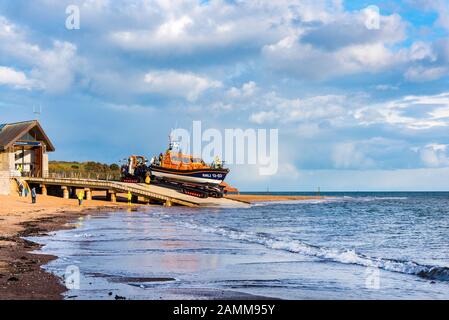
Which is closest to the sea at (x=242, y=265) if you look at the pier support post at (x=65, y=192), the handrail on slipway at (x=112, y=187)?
the handrail on slipway at (x=112, y=187)

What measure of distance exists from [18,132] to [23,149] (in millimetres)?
4227

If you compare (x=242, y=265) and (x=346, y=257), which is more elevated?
(x=242, y=265)

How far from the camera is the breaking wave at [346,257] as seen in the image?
13352 millimetres

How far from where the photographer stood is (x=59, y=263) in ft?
42.9

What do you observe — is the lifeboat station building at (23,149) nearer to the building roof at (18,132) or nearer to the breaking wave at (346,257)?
the building roof at (18,132)

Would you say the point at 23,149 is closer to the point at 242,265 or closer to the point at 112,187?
the point at 112,187

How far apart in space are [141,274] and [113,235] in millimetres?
10469

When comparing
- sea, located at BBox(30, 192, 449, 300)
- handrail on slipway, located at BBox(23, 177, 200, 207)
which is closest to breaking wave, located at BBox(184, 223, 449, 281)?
sea, located at BBox(30, 192, 449, 300)

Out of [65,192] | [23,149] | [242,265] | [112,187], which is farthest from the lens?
[23,149]

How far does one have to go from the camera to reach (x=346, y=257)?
16156 millimetres

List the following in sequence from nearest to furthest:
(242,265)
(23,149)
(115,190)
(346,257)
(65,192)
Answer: (242,265)
(346,257)
(115,190)
(65,192)
(23,149)

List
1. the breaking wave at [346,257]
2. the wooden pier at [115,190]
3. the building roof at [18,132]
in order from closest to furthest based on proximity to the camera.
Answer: the breaking wave at [346,257] < the wooden pier at [115,190] < the building roof at [18,132]

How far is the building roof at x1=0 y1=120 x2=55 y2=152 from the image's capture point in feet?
175

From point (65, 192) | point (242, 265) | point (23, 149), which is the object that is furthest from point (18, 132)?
point (242, 265)
